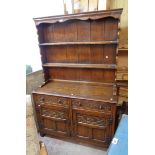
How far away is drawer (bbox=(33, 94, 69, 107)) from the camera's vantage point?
2.03m

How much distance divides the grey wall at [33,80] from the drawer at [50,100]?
25 centimetres

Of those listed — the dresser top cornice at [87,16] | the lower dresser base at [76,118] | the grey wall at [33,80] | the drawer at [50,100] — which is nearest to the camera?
the dresser top cornice at [87,16]

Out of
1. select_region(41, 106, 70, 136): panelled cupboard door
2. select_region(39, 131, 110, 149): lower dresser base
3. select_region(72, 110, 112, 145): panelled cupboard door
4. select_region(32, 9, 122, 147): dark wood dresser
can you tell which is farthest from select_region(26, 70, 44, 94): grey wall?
select_region(72, 110, 112, 145): panelled cupboard door

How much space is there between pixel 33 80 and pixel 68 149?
45.9 inches

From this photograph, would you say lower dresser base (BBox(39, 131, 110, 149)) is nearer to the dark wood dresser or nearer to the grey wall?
the dark wood dresser

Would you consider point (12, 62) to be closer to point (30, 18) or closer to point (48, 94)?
point (48, 94)

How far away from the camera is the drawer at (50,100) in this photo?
80.0 inches

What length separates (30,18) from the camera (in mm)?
2428

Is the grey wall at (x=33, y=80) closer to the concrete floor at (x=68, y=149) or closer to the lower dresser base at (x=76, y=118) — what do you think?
the lower dresser base at (x=76, y=118)

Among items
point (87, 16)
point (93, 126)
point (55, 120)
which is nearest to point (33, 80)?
point (55, 120)

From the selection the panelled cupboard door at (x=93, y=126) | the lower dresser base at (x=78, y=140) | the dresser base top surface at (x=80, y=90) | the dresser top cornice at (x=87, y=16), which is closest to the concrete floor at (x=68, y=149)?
the lower dresser base at (x=78, y=140)

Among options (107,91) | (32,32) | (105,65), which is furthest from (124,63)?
(32,32)

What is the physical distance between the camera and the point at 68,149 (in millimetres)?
2129
